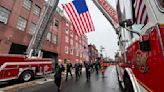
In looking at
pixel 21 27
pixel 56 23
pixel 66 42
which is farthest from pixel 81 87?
pixel 66 42

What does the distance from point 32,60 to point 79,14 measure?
630 cm

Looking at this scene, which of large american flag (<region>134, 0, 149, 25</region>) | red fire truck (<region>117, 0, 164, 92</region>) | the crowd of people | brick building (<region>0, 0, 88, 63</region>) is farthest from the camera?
brick building (<region>0, 0, 88, 63</region>)

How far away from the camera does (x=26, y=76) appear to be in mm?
12758

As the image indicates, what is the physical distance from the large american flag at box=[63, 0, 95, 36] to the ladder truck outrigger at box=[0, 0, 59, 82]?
150 cm

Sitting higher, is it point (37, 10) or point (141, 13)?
point (37, 10)

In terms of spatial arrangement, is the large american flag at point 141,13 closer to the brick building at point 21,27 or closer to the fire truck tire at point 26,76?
the fire truck tire at point 26,76

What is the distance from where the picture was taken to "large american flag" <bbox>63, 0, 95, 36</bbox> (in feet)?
43.9

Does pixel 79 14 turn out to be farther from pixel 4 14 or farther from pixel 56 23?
pixel 56 23

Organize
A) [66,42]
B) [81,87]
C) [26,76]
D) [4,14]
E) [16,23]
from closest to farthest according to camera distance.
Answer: [81,87] → [26,76] → [4,14] → [16,23] → [66,42]

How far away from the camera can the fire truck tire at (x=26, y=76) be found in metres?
12.2

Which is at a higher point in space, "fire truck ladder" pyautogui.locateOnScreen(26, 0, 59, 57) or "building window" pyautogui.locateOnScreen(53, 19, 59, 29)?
"building window" pyautogui.locateOnScreen(53, 19, 59, 29)

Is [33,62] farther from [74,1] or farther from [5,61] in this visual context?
[74,1]

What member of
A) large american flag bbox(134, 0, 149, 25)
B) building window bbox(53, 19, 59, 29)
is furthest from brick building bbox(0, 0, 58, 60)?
large american flag bbox(134, 0, 149, 25)

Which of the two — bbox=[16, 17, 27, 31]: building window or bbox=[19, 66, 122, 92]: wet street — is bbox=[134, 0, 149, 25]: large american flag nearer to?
bbox=[19, 66, 122, 92]: wet street
